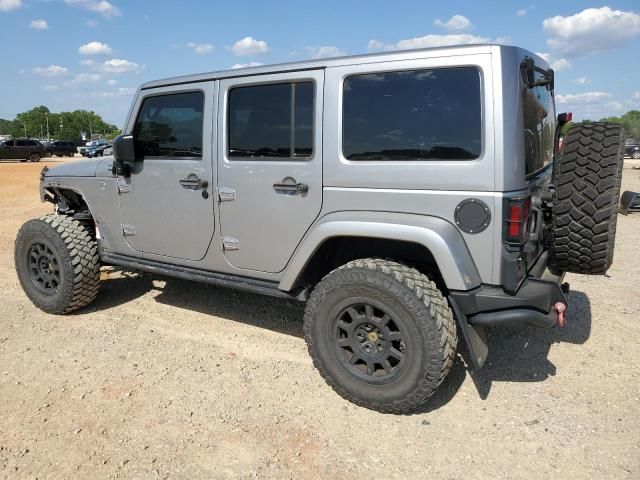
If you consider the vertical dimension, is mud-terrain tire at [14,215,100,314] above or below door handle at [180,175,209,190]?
below

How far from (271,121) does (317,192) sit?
0.64 m

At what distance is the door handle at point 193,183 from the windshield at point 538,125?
2.17 meters

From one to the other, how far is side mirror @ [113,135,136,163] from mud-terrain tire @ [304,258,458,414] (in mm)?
1924

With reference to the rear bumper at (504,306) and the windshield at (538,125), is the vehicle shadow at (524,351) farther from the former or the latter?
the windshield at (538,125)

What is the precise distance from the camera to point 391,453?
8.94 feet

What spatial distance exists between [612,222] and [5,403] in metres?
3.87

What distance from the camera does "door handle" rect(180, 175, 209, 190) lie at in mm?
3691

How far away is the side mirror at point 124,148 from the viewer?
154 inches

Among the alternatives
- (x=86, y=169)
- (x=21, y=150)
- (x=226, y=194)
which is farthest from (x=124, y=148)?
(x=21, y=150)

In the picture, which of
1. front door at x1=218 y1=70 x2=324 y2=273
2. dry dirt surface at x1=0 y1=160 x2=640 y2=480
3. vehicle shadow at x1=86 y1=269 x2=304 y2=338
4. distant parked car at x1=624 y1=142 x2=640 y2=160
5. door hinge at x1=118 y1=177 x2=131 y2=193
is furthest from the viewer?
distant parked car at x1=624 y1=142 x2=640 y2=160

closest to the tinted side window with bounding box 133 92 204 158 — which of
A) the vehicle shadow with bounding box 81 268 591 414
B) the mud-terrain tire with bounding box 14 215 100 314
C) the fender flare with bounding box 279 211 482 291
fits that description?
the mud-terrain tire with bounding box 14 215 100 314

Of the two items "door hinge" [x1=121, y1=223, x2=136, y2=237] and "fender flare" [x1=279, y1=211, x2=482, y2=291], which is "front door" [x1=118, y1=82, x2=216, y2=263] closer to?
"door hinge" [x1=121, y1=223, x2=136, y2=237]

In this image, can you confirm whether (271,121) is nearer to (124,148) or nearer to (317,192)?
(317,192)

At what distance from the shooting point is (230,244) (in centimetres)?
366
